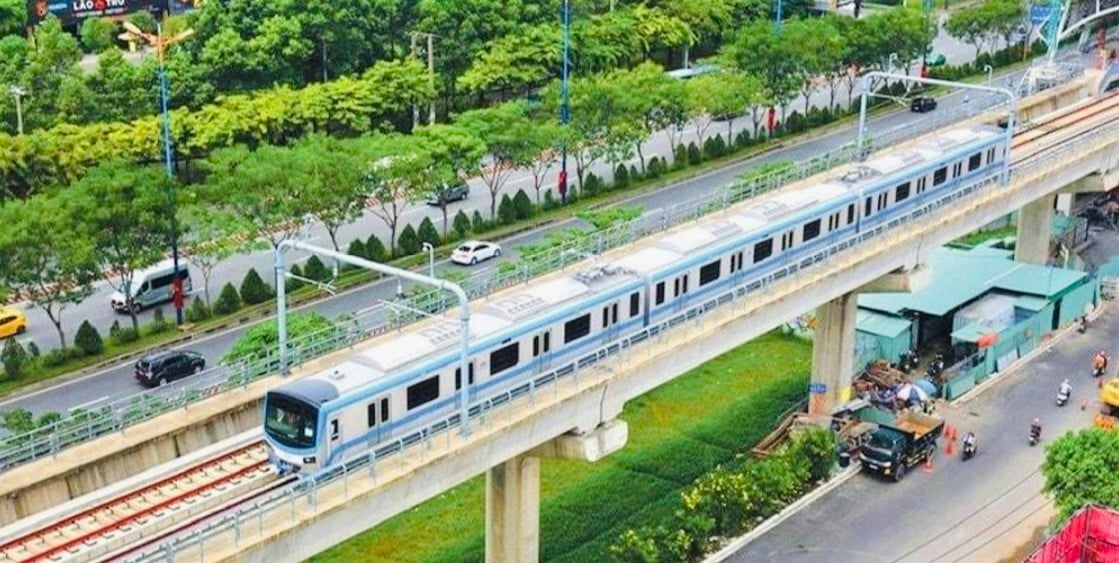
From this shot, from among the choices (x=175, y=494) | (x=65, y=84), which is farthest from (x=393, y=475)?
(x=65, y=84)

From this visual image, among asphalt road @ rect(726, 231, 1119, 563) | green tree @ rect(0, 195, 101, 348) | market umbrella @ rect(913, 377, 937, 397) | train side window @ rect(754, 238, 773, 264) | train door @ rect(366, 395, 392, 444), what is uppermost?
train side window @ rect(754, 238, 773, 264)

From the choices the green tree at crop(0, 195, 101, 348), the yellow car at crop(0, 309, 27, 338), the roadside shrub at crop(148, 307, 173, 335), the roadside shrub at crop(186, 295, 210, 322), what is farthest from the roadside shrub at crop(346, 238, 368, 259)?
the yellow car at crop(0, 309, 27, 338)

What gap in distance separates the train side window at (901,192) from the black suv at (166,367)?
29.0 m

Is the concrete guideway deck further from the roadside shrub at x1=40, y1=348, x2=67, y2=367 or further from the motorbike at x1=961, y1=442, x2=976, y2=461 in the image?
the roadside shrub at x1=40, y1=348, x2=67, y2=367

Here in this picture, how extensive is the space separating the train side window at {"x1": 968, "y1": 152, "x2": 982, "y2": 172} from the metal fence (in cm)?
453

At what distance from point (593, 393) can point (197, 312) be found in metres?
29.4

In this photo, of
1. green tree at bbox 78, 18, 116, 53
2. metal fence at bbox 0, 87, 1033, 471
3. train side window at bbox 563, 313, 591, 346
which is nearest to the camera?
metal fence at bbox 0, 87, 1033, 471

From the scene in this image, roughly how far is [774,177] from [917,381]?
1047 centimetres

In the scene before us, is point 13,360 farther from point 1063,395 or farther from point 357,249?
point 1063,395

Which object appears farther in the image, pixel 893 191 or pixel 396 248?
pixel 396 248

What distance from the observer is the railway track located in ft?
114

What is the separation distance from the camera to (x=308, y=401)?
37812mm

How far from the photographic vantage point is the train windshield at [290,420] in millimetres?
37875

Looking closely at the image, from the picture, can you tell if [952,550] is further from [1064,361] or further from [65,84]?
[65,84]
